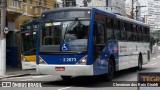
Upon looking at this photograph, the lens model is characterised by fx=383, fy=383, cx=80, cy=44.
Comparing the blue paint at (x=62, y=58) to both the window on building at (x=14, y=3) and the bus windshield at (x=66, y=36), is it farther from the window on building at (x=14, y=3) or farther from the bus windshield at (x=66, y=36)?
the window on building at (x=14, y=3)

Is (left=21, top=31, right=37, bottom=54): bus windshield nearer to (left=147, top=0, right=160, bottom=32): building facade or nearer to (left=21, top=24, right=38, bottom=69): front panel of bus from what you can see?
(left=21, top=24, right=38, bottom=69): front panel of bus

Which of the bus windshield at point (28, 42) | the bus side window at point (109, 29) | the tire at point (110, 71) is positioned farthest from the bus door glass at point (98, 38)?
the bus windshield at point (28, 42)

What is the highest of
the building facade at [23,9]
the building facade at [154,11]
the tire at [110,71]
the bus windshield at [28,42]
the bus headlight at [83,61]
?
the building facade at [154,11]

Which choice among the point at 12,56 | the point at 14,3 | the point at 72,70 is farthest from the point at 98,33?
the point at 12,56

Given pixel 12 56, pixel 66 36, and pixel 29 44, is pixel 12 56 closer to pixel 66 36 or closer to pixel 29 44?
pixel 29 44

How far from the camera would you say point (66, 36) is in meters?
14.8

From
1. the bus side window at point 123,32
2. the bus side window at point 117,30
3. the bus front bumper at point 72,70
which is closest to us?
the bus front bumper at point 72,70

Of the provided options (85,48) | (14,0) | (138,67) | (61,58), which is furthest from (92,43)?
(14,0)

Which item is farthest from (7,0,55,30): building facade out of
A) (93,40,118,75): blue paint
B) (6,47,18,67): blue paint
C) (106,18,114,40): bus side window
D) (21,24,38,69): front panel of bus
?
(106,18,114,40): bus side window

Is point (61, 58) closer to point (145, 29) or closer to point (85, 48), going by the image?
point (85, 48)

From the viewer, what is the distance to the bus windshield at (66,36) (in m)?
14.7

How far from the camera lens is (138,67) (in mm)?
24156

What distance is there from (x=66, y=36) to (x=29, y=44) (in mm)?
9830

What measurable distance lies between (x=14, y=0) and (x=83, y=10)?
639 inches
